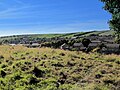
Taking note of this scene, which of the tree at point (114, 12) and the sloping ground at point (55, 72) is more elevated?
the tree at point (114, 12)

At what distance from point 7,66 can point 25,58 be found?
328 cm

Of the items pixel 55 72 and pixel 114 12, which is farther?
pixel 114 12

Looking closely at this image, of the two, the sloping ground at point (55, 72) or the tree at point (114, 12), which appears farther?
the tree at point (114, 12)

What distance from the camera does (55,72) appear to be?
22.2m

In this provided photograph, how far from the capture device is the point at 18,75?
2073 cm

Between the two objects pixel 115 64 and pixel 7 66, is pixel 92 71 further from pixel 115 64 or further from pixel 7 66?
pixel 7 66

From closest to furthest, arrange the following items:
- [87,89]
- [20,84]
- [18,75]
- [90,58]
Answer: [87,89], [20,84], [18,75], [90,58]

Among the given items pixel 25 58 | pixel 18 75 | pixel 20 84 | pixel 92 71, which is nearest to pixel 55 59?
pixel 25 58

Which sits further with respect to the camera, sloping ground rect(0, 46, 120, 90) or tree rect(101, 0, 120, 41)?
tree rect(101, 0, 120, 41)

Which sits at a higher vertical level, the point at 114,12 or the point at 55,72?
the point at 114,12

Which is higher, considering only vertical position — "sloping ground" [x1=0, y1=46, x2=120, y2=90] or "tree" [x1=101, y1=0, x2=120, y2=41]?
"tree" [x1=101, y1=0, x2=120, y2=41]

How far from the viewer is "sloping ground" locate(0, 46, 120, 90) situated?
18998mm

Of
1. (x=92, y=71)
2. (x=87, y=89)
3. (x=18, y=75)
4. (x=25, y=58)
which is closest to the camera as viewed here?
(x=87, y=89)

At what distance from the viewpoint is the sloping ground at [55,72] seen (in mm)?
18998
